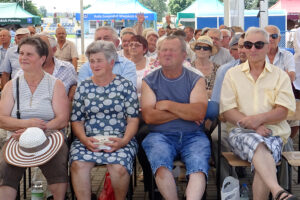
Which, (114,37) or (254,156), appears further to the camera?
(114,37)

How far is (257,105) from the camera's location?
152 inches

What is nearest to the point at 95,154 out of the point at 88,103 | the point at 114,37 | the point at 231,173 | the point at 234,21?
the point at 88,103

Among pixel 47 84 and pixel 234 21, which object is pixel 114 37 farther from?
pixel 234 21

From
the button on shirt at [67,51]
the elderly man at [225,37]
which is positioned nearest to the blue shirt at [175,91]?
the elderly man at [225,37]

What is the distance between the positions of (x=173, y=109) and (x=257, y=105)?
75cm

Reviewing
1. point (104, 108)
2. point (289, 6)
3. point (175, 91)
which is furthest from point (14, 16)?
point (175, 91)

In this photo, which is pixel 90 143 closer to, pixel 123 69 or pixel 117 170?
pixel 117 170

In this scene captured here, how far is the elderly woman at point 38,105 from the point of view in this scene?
3545 mm

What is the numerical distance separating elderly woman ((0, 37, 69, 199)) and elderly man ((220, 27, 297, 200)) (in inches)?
55.9

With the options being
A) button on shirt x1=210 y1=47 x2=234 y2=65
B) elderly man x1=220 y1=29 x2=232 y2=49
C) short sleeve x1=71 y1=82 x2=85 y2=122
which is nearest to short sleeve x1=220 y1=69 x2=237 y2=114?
short sleeve x1=71 y1=82 x2=85 y2=122

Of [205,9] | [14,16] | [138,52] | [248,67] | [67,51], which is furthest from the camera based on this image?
[14,16]

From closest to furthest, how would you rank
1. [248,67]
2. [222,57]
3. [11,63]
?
[248,67] → [11,63] → [222,57]

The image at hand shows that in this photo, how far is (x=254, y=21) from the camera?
22.7 m

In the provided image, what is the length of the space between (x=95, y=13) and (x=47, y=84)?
25048mm
